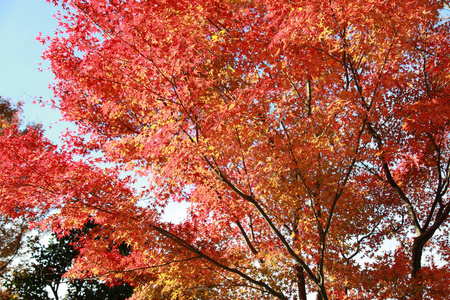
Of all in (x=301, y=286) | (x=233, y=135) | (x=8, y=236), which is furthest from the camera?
(x=8, y=236)

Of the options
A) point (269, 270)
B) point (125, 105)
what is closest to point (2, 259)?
point (125, 105)

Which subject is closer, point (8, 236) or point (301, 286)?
point (301, 286)

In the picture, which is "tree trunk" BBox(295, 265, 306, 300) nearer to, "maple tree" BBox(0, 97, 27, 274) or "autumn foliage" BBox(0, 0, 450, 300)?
"autumn foliage" BBox(0, 0, 450, 300)

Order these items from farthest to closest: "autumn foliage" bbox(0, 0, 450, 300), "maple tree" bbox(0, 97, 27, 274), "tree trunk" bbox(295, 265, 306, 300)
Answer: "maple tree" bbox(0, 97, 27, 274)
"tree trunk" bbox(295, 265, 306, 300)
"autumn foliage" bbox(0, 0, 450, 300)

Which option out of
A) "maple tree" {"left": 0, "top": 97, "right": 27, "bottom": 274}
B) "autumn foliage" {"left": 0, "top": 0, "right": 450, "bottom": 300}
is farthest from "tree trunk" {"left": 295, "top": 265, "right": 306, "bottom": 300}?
"maple tree" {"left": 0, "top": 97, "right": 27, "bottom": 274}

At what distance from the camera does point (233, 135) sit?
518cm

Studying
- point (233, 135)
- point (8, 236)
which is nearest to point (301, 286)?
point (233, 135)

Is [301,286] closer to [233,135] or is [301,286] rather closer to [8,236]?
[233,135]

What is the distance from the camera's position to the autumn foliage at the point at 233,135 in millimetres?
4695

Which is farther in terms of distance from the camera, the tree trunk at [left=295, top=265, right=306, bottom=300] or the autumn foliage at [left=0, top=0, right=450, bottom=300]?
the tree trunk at [left=295, top=265, right=306, bottom=300]

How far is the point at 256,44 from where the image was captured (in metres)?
5.29

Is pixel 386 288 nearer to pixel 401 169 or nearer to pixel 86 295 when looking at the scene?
pixel 401 169

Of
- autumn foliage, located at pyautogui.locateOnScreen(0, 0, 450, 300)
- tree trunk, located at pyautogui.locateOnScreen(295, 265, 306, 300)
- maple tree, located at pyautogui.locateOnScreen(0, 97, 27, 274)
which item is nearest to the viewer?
autumn foliage, located at pyautogui.locateOnScreen(0, 0, 450, 300)

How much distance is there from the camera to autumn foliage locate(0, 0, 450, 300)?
4695 millimetres
